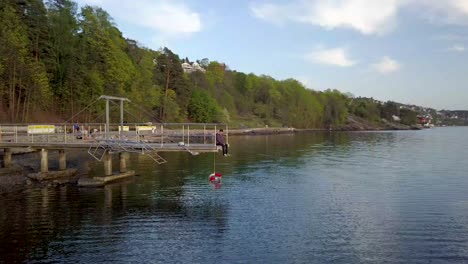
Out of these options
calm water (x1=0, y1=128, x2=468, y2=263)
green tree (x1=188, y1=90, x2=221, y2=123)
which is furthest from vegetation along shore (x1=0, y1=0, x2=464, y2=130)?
calm water (x1=0, y1=128, x2=468, y2=263)

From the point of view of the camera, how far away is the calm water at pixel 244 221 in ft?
65.9

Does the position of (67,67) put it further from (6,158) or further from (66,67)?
(6,158)

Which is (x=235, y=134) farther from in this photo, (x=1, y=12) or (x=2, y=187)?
(x=2, y=187)

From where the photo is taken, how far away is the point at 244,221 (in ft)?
85.0

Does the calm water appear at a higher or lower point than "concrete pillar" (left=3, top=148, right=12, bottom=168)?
lower

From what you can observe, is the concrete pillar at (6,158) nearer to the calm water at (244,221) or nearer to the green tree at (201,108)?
the calm water at (244,221)

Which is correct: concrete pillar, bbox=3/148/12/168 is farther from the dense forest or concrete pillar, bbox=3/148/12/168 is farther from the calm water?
the dense forest

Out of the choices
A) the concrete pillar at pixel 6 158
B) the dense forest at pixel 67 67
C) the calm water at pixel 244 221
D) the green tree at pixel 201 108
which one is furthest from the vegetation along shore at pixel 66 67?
the calm water at pixel 244 221

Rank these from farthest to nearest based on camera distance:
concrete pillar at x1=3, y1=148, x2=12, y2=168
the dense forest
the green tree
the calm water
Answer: the green tree < the dense forest < concrete pillar at x1=3, y1=148, x2=12, y2=168 < the calm water

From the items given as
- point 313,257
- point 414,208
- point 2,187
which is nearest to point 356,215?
point 414,208

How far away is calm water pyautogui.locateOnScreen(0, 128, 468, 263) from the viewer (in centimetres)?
2008

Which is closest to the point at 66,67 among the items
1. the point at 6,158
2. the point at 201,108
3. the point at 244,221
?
the point at 6,158

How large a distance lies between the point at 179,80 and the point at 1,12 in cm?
6945

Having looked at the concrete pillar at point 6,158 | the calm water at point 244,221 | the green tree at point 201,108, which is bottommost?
the calm water at point 244,221
